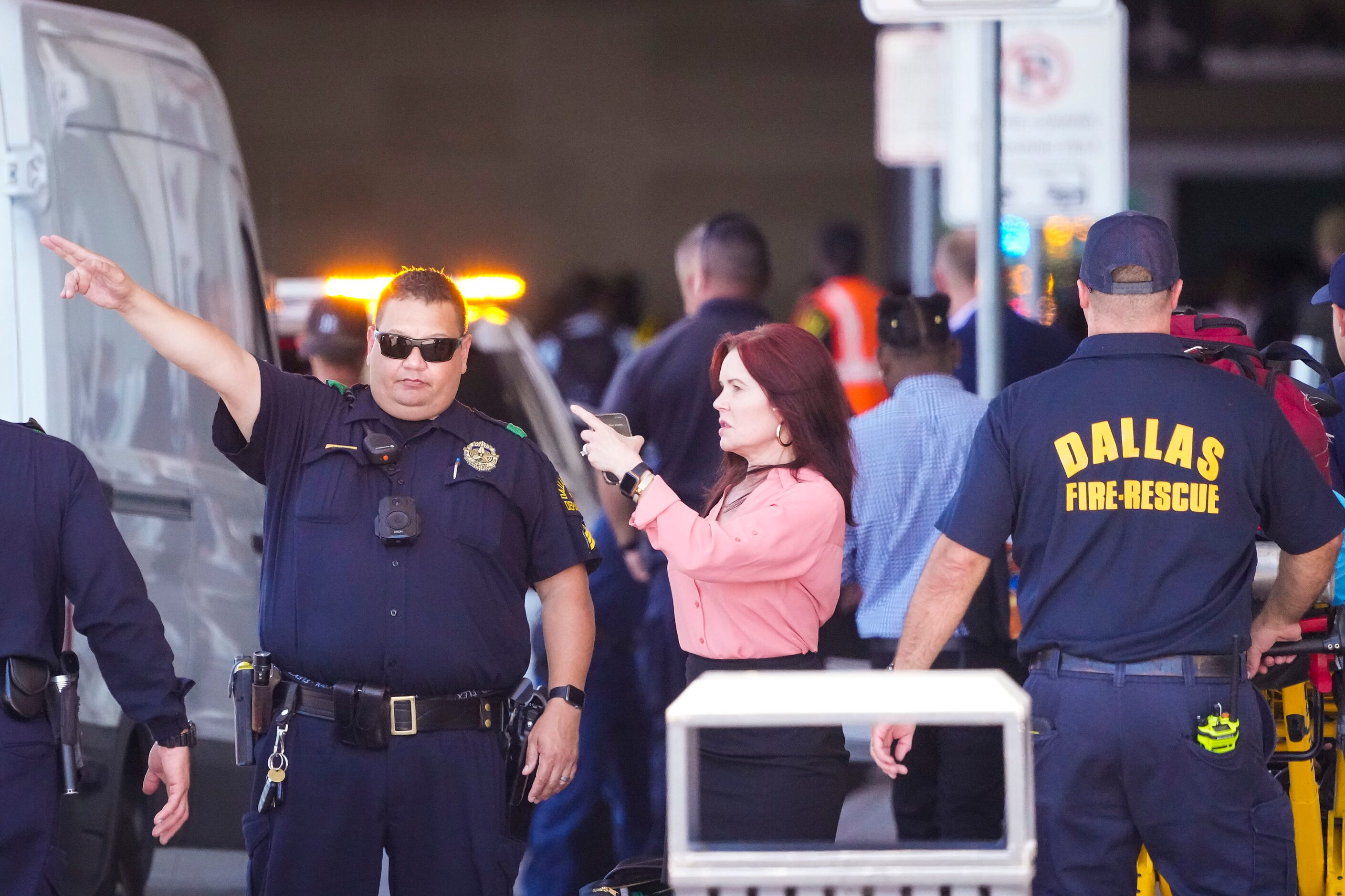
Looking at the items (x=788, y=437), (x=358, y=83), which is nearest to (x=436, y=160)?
(x=358, y=83)

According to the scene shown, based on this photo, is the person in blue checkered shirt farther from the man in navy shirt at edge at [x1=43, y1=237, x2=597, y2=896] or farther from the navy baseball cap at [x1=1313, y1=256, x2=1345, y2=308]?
the man in navy shirt at edge at [x1=43, y1=237, x2=597, y2=896]

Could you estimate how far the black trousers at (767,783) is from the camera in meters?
3.70

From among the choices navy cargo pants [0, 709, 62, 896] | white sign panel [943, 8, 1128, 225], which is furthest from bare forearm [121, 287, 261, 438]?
white sign panel [943, 8, 1128, 225]

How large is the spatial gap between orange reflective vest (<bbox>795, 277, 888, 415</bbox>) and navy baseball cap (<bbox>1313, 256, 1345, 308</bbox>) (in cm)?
367

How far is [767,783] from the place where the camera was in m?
3.71

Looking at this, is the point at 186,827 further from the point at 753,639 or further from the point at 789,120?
the point at 789,120

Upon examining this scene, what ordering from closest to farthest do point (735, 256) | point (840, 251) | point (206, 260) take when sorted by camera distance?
point (206, 260)
point (735, 256)
point (840, 251)

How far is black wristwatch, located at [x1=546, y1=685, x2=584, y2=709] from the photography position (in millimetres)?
3977

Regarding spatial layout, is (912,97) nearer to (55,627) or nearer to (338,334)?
(338,334)

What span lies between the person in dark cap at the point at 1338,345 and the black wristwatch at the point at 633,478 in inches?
70.0

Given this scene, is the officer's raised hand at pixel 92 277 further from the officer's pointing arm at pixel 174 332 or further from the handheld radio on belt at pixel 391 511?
the handheld radio on belt at pixel 391 511

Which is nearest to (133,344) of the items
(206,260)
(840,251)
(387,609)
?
(206,260)

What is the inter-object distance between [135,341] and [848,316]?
4.35m

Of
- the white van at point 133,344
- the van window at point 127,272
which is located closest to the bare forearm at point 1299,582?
the white van at point 133,344
